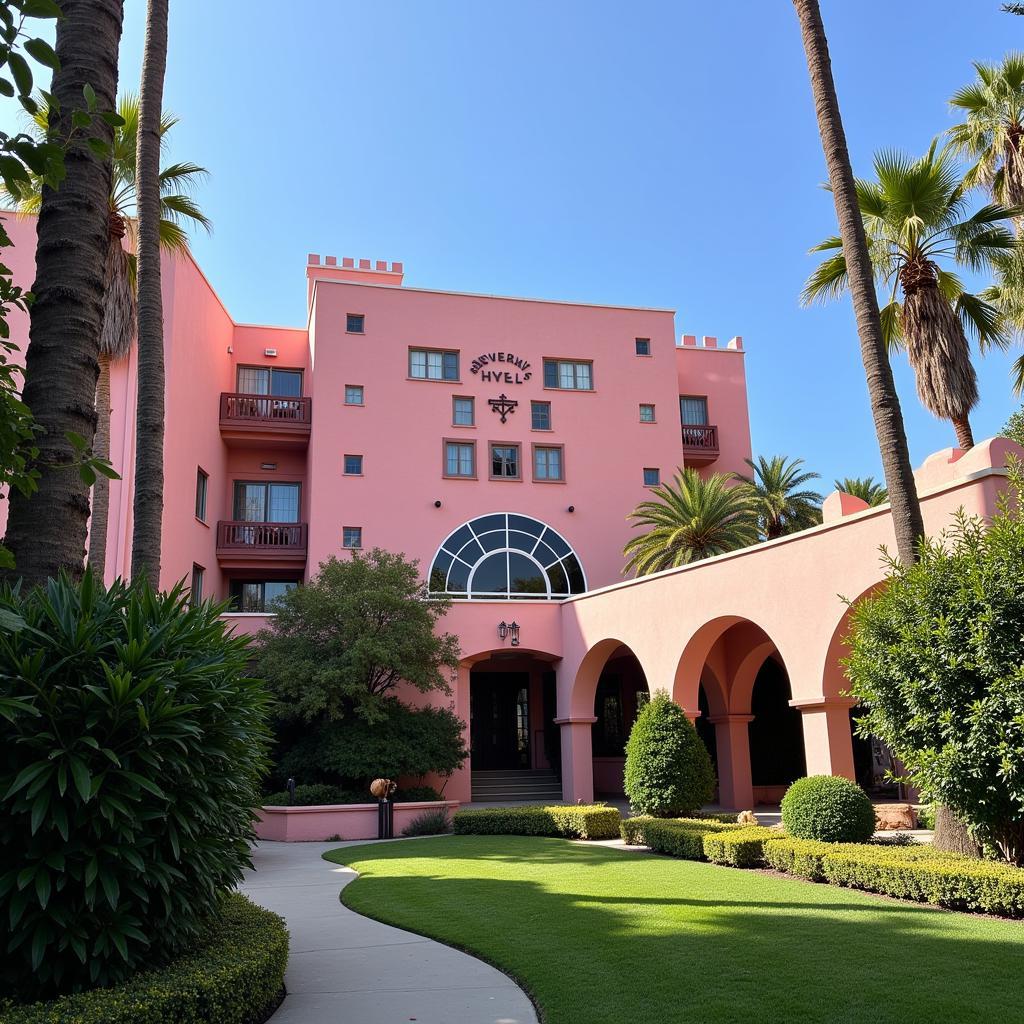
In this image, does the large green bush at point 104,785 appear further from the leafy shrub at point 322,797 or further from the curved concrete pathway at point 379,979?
the leafy shrub at point 322,797

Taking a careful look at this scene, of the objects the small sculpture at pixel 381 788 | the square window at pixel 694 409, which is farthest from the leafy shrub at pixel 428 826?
the square window at pixel 694 409

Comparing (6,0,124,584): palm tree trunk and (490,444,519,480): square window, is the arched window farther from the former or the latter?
(6,0,124,584): palm tree trunk

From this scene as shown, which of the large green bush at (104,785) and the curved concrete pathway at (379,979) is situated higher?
the large green bush at (104,785)

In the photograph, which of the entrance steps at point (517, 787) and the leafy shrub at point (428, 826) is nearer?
the leafy shrub at point (428, 826)

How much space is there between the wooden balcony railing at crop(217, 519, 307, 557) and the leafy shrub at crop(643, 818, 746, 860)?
16.3 m

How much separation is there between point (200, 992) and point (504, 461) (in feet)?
80.5

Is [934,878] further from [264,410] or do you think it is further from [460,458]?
[264,410]

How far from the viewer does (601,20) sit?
13547 millimetres

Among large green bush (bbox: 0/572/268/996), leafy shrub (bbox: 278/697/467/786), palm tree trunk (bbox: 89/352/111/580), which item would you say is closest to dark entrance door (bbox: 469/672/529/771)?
leafy shrub (bbox: 278/697/467/786)

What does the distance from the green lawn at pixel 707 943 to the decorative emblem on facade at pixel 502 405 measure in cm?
1876

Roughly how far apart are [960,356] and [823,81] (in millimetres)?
6804

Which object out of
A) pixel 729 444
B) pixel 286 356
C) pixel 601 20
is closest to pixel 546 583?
pixel 729 444

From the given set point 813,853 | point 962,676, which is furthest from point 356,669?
point 962,676

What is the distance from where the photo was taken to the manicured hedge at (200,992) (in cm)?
448
